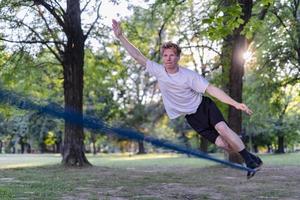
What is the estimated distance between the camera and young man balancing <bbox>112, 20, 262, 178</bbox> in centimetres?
689

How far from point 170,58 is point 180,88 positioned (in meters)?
0.46

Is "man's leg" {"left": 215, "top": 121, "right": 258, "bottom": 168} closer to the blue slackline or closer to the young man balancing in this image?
the young man balancing

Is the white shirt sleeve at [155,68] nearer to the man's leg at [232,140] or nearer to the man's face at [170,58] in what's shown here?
the man's face at [170,58]

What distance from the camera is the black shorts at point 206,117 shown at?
7203 millimetres

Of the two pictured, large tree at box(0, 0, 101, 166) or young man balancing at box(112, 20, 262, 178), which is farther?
large tree at box(0, 0, 101, 166)

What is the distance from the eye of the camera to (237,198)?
416 inches

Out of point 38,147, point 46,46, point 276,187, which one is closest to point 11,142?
point 38,147

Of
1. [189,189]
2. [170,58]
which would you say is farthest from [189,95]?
[189,189]

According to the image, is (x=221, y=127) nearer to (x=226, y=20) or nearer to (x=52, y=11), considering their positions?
(x=226, y=20)

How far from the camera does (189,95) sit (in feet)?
23.2

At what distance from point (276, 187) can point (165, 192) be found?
3.34 meters

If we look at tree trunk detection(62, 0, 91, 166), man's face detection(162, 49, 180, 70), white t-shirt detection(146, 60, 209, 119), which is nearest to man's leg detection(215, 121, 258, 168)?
white t-shirt detection(146, 60, 209, 119)

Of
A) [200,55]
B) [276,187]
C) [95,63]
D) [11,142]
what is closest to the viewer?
[276,187]

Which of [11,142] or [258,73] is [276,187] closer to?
[258,73]
